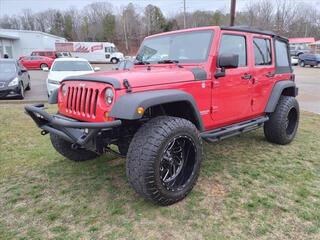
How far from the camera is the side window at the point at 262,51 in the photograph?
484 cm

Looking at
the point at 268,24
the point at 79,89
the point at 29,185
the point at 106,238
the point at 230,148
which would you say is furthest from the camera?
the point at 268,24

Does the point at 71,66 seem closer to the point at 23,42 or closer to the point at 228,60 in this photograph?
the point at 228,60

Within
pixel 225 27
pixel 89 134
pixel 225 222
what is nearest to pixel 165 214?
pixel 225 222

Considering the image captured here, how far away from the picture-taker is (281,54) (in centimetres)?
561

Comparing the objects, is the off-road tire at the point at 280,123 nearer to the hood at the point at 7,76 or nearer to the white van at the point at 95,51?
the hood at the point at 7,76

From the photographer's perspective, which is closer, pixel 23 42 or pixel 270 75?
pixel 270 75

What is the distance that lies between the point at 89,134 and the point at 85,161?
1.74 meters

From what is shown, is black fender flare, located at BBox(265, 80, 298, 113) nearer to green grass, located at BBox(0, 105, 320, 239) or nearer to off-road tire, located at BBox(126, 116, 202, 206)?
green grass, located at BBox(0, 105, 320, 239)

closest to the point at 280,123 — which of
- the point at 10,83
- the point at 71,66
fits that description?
the point at 71,66

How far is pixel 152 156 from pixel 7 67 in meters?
10.2

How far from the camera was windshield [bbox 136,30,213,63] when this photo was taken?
161 inches

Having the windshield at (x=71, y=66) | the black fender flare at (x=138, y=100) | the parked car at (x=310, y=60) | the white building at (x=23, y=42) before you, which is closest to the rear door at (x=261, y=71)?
the black fender flare at (x=138, y=100)

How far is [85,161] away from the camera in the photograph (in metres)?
4.66

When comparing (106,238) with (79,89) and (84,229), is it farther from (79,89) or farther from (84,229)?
(79,89)
